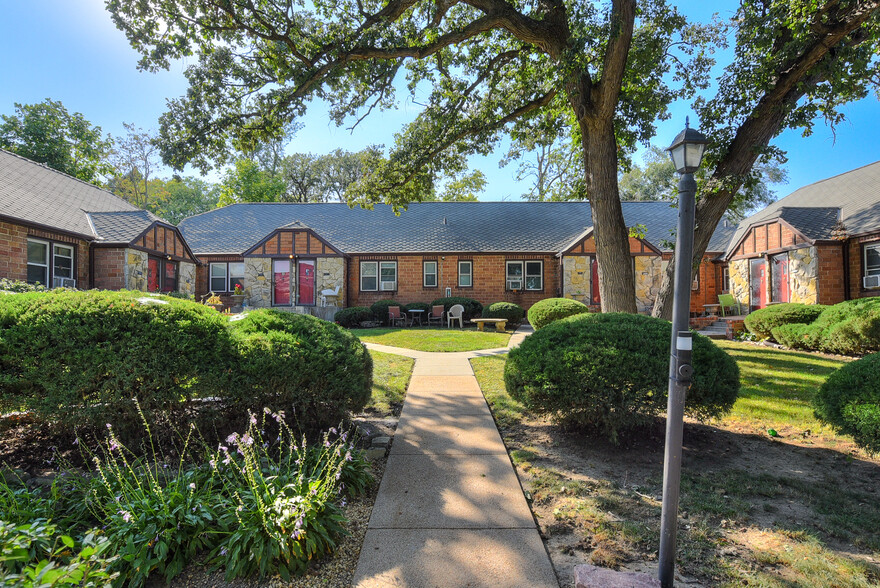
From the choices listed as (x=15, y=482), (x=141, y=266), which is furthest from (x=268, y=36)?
(x=141, y=266)

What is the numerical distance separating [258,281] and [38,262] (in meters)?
7.74

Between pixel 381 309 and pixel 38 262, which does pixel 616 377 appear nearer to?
pixel 381 309

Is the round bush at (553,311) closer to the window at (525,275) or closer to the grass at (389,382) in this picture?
the grass at (389,382)

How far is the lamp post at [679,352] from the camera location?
2299mm

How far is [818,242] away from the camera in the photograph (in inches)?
568

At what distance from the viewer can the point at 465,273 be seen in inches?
802

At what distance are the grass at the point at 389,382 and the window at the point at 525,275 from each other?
1112cm

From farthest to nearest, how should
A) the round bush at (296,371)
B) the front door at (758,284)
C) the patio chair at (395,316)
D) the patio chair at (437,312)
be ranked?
the patio chair at (395,316) < the patio chair at (437,312) < the front door at (758,284) < the round bush at (296,371)

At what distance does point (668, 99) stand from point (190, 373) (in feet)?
32.5

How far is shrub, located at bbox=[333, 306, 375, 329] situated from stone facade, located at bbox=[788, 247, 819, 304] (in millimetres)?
16456

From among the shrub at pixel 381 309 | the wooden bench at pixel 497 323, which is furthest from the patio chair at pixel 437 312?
the wooden bench at pixel 497 323

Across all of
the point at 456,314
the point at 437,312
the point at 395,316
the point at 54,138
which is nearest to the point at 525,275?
the point at 456,314

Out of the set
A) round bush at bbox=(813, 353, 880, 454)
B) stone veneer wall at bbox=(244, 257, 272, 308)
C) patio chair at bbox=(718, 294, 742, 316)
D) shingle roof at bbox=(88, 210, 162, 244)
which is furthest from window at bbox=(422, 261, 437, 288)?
round bush at bbox=(813, 353, 880, 454)

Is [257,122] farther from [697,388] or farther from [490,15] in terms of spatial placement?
[697,388]
